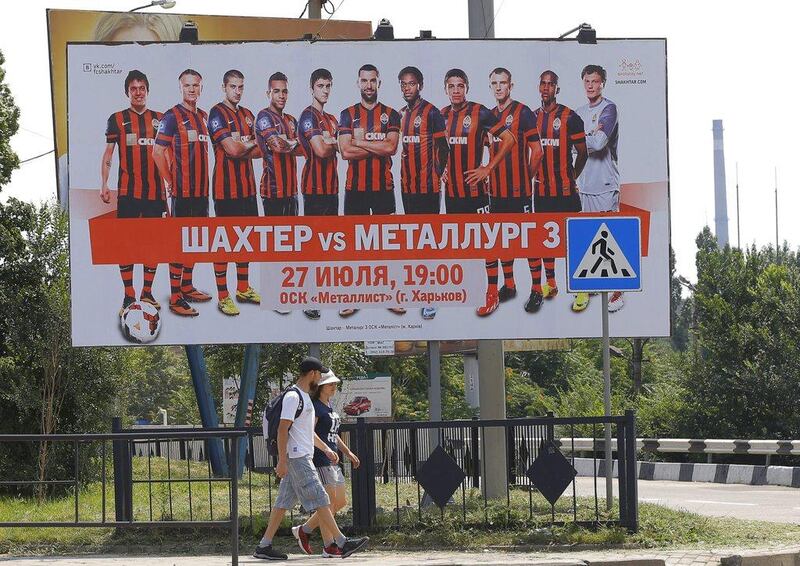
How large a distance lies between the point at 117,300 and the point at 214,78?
274cm

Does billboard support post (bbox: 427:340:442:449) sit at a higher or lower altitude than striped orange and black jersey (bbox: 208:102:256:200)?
lower

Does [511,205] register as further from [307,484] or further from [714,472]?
[714,472]

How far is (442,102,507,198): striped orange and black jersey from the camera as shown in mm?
15953

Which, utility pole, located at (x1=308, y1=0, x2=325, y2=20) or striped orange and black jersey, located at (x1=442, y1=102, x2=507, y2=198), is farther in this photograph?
utility pole, located at (x1=308, y1=0, x2=325, y2=20)

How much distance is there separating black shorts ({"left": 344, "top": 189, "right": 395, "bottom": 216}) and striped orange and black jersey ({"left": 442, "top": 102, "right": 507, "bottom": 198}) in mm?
760

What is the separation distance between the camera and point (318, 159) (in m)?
15.9

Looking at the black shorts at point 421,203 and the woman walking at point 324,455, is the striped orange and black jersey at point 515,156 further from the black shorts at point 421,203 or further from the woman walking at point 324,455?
the woman walking at point 324,455

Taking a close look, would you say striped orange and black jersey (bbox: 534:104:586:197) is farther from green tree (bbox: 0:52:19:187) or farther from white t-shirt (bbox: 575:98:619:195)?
green tree (bbox: 0:52:19:187)

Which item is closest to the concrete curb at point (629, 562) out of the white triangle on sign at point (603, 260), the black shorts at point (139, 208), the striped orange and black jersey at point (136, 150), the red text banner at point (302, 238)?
the white triangle on sign at point (603, 260)

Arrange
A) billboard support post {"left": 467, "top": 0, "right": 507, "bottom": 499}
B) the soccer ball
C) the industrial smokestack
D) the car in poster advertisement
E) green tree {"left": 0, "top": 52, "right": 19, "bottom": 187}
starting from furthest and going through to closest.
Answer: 1. the industrial smokestack
2. the car in poster advertisement
3. green tree {"left": 0, "top": 52, "right": 19, "bottom": 187}
4. billboard support post {"left": 467, "top": 0, "right": 507, "bottom": 499}
5. the soccer ball

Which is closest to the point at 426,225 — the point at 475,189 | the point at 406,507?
the point at 475,189

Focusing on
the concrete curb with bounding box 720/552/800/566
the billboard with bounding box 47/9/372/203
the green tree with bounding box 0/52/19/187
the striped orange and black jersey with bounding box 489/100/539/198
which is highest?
the billboard with bounding box 47/9/372/203

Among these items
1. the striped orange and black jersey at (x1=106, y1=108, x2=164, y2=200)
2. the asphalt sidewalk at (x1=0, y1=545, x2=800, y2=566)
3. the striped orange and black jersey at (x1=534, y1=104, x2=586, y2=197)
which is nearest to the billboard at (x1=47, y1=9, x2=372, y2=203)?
the striped orange and black jersey at (x1=106, y1=108, x2=164, y2=200)

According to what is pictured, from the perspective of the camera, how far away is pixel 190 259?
15641 mm
